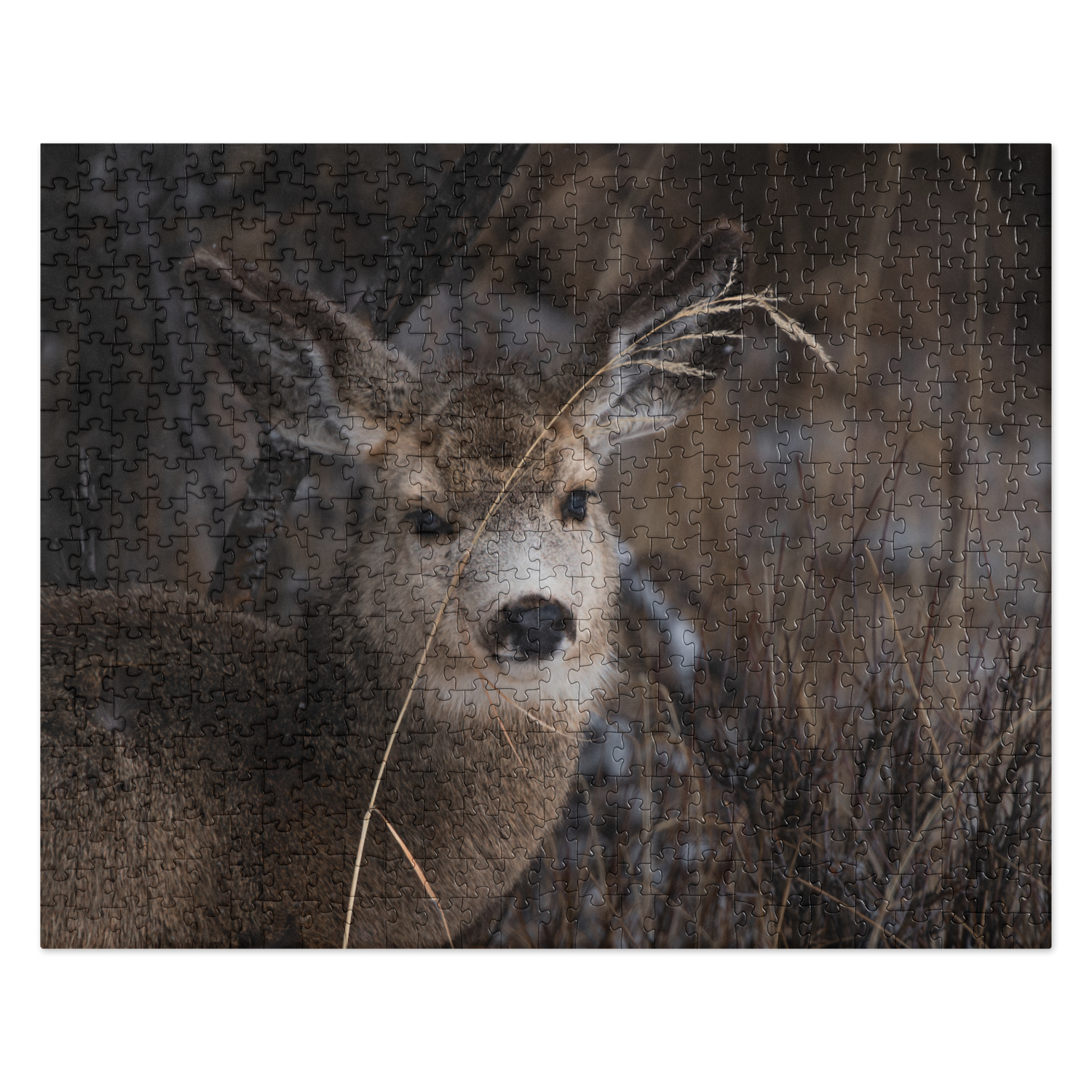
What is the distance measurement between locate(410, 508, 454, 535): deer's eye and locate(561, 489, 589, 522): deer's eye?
1.52 feet

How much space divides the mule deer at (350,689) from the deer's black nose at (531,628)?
214 millimetres

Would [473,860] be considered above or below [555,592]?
below

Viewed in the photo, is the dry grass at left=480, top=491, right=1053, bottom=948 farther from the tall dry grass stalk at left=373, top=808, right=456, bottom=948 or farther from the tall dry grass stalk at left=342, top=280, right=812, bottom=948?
the tall dry grass stalk at left=342, top=280, right=812, bottom=948

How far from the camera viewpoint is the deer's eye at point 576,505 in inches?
138

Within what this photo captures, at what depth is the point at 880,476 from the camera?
3.57 m

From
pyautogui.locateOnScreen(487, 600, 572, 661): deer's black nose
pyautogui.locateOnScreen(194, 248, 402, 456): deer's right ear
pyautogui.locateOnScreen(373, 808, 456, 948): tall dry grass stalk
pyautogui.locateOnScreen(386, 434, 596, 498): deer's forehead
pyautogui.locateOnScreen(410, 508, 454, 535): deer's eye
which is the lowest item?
pyautogui.locateOnScreen(373, 808, 456, 948): tall dry grass stalk

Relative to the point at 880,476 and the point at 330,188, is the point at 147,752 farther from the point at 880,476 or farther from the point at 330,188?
the point at 880,476

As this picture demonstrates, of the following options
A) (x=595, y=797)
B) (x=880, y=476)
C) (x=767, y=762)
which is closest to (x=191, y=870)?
(x=595, y=797)

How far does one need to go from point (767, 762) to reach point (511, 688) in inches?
42.8

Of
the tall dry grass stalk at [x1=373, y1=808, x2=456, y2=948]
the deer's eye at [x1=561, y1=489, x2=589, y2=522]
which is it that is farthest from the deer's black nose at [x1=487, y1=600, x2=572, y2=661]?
the tall dry grass stalk at [x1=373, y1=808, x2=456, y2=948]

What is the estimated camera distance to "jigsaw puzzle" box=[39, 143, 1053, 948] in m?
3.51

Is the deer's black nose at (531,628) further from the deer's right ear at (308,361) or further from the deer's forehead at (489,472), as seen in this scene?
the deer's right ear at (308,361)

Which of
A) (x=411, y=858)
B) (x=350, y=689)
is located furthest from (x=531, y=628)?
(x=411, y=858)

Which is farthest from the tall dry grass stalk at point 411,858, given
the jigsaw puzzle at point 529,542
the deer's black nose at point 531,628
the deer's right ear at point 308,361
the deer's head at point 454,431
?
the deer's right ear at point 308,361
